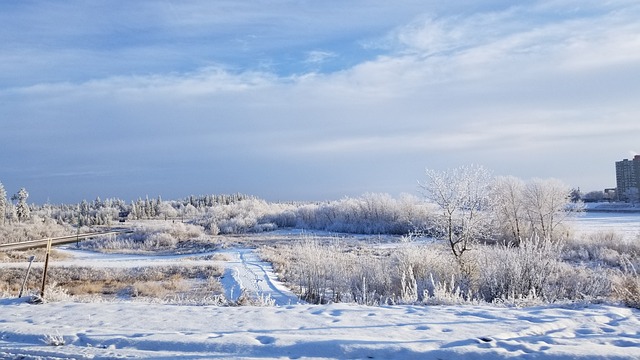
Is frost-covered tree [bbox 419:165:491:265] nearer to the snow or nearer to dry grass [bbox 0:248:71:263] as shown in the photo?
the snow

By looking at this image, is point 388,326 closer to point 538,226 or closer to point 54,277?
point 54,277

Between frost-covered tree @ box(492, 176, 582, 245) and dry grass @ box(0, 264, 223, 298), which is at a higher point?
frost-covered tree @ box(492, 176, 582, 245)

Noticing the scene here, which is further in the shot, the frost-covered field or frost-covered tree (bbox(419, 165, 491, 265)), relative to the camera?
the frost-covered field

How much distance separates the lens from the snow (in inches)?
233

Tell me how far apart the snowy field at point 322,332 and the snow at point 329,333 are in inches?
0.5

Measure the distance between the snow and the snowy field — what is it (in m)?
0.01

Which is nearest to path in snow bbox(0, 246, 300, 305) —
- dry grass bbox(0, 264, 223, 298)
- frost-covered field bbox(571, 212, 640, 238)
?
dry grass bbox(0, 264, 223, 298)

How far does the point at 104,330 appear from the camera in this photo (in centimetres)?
734

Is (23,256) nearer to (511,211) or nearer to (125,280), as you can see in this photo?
(125,280)

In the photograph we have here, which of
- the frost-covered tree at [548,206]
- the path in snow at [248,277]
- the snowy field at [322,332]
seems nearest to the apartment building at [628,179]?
the frost-covered tree at [548,206]

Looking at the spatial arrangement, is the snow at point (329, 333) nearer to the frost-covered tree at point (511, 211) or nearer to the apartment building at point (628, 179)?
the frost-covered tree at point (511, 211)

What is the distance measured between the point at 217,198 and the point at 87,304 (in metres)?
143

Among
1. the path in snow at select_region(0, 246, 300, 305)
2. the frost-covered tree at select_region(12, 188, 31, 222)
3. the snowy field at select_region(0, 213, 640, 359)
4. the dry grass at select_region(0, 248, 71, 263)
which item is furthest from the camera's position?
the frost-covered tree at select_region(12, 188, 31, 222)

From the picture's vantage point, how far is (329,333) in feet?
22.1
